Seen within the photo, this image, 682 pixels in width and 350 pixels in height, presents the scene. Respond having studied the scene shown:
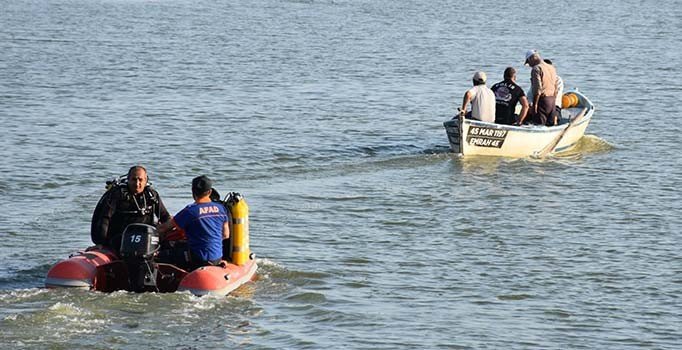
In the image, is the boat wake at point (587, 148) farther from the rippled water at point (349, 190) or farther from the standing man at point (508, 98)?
the standing man at point (508, 98)

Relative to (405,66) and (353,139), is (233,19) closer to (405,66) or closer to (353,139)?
(405,66)

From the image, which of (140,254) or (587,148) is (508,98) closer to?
(587,148)

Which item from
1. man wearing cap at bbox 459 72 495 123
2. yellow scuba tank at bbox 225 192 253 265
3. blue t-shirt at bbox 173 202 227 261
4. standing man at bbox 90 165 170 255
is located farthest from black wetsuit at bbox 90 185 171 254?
man wearing cap at bbox 459 72 495 123

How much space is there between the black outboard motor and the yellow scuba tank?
0.89 m

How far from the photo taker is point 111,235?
1250 cm

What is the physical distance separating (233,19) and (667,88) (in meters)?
20.9

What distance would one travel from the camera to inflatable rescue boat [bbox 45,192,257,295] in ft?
39.2

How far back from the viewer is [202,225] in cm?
1228

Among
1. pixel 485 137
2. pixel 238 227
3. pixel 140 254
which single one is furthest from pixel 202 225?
pixel 485 137

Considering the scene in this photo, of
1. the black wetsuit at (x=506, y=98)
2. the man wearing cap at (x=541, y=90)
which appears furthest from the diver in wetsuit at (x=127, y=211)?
the man wearing cap at (x=541, y=90)

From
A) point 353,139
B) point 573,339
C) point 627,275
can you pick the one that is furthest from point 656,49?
point 573,339

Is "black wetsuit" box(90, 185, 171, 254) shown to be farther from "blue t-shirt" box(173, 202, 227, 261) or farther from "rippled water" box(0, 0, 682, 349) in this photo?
"rippled water" box(0, 0, 682, 349)

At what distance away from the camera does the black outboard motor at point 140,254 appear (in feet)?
39.0

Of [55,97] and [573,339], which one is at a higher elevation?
[55,97]
